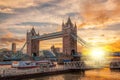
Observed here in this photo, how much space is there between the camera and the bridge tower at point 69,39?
598 feet

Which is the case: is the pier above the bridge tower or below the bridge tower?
below

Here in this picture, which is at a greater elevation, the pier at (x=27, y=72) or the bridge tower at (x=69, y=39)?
the bridge tower at (x=69, y=39)

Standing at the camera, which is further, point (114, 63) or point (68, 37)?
point (68, 37)

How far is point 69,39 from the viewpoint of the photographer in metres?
182

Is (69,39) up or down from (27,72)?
up

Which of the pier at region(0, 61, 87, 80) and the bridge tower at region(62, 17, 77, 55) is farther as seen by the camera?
the bridge tower at region(62, 17, 77, 55)

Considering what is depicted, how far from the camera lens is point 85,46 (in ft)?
513

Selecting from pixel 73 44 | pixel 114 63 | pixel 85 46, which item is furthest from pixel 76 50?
pixel 114 63

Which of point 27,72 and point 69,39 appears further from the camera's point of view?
point 69,39

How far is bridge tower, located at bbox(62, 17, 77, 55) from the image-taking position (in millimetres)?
182250

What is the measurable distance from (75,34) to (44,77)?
5106 inches

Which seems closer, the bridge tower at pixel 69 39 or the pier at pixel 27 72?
the pier at pixel 27 72

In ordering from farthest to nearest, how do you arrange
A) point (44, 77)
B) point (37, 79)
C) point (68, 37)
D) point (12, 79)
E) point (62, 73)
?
point (68, 37) < point (62, 73) < point (44, 77) < point (37, 79) < point (12, 79)

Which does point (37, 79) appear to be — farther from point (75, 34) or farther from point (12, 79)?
point (75, 34)
